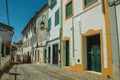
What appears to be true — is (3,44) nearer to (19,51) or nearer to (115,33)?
(115,33)

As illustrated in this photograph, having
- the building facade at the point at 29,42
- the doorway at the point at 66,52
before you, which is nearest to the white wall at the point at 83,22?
the doorway at the point at 66,52

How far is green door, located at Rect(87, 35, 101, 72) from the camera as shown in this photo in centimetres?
1107

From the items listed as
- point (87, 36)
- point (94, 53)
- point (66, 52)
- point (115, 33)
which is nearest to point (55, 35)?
point (66, 52)

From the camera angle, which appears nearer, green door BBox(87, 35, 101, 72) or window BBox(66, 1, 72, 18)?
A: green door BBox(87, 35, 101, 72)

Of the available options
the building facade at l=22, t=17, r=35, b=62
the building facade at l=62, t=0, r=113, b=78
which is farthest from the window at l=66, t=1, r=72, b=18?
the building facade at l=22, t=17, r=35, b=62

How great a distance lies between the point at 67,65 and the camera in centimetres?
1588

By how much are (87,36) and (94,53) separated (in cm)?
127

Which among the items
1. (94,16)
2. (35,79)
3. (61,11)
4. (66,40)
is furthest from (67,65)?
(35,79)

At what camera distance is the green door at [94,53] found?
1107 cm

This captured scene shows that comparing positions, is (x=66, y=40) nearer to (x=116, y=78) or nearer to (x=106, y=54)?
(x=106, y=54)

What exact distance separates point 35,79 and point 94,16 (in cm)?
525

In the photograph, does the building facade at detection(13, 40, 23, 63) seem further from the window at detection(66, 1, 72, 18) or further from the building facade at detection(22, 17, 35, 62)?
the window at detection(66, 1, 72, 18)

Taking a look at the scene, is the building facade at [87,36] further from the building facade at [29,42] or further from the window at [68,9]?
the building facade at [29,42]

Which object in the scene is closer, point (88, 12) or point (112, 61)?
point (112, 61)
